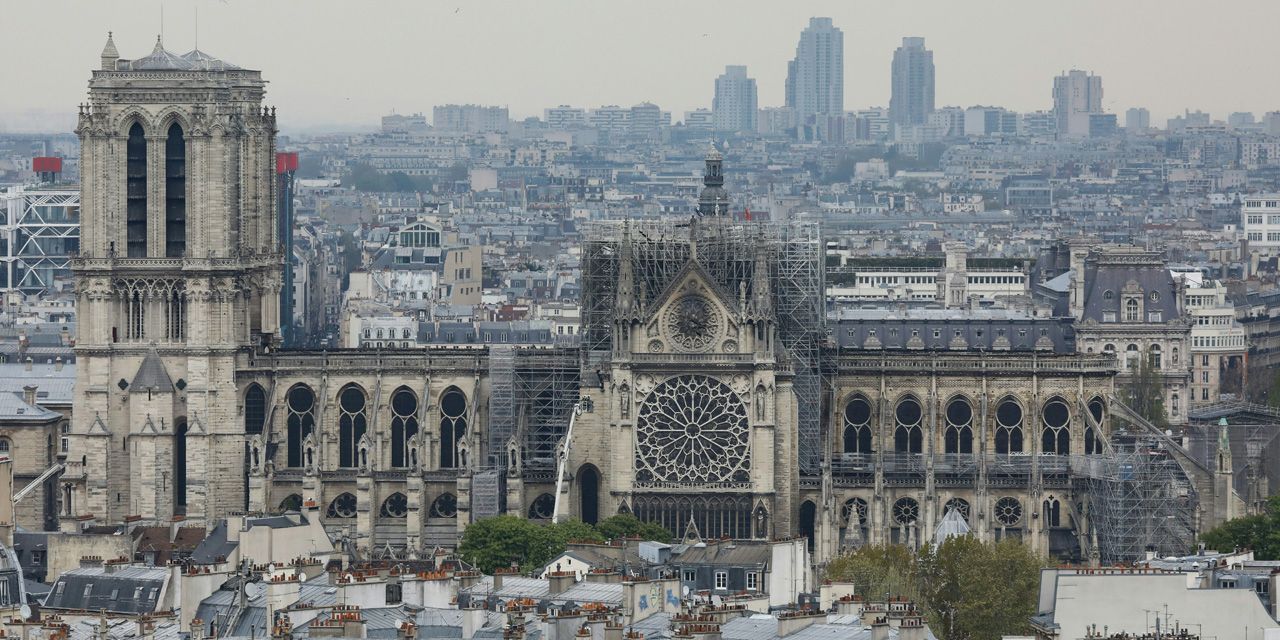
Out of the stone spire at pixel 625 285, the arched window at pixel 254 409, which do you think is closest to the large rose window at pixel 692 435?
the stone spire at pixel 625 285

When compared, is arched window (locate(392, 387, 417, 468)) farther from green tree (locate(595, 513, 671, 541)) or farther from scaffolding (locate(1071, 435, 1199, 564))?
scaffolding (locate(1071, 435, 1199, 564))

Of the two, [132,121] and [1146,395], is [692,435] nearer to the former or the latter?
[132,121]

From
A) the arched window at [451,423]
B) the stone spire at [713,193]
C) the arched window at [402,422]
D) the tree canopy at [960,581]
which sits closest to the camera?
the tree canopy at [960,581]

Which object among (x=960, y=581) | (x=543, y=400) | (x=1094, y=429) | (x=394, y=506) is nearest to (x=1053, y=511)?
(x=1094, y=429)

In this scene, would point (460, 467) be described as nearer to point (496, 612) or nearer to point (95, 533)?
point (95, 533)

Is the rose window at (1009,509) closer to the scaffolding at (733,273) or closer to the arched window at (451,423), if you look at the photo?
the scaffolding at (733,273)

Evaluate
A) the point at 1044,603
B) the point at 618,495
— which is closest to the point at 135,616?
the point at 1044,603
